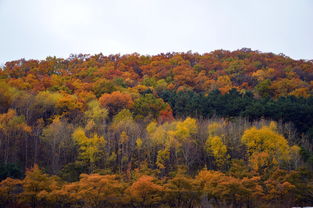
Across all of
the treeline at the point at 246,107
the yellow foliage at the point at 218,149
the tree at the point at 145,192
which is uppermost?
the treeline at the point at 246,107

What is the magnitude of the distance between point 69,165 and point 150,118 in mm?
14528

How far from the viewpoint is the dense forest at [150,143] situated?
29.5 meters

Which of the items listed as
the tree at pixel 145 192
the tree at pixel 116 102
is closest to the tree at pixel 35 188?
the tree at pixel 145 192

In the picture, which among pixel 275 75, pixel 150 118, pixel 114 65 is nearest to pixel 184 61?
pixel 114 65

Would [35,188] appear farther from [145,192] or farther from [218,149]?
[218,149]

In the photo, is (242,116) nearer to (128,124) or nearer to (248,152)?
(248,152)

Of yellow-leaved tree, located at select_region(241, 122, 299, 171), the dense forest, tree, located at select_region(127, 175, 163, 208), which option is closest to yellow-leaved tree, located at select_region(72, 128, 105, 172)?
the dense forest

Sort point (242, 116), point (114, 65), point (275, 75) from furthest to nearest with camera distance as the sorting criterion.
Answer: point (114, 65), point (275, 75), point (242, 116)

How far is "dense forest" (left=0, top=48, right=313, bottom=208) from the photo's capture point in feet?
96.7

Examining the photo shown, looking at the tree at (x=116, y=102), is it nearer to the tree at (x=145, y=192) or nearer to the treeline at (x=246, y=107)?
the treeline at (x=246, y=107)

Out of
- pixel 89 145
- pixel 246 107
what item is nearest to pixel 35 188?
pixel 89 145

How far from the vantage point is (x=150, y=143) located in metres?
39.5

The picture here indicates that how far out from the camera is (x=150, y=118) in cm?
4806

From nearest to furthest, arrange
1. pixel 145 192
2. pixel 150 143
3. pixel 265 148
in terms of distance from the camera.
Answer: pixel 145 192 → pixel 265 148 → pixel 150 143
